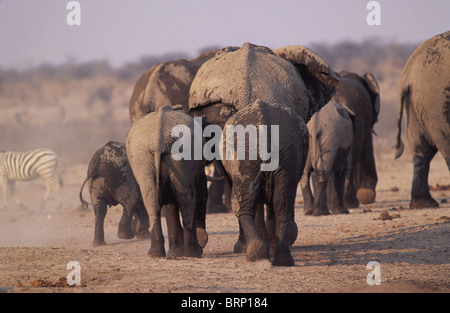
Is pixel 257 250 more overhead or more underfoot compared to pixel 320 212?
more overhead

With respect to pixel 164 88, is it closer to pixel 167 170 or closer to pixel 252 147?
pixel 167 170

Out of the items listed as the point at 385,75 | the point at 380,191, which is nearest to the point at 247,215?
the point at 380,191

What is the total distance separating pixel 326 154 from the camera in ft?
32.9

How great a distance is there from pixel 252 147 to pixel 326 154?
4.29m

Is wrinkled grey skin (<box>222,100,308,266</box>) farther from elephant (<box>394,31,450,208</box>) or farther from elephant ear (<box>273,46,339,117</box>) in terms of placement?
elephant (<box>394,31,450,208</box>)

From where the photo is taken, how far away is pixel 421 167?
10.0m

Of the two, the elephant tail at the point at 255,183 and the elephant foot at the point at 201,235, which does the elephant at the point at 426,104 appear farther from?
the elephant tail at the point at 255,183

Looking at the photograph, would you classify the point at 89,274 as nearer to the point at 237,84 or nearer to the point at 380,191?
the point at 237,84

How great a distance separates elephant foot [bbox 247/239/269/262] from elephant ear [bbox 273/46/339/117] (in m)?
2.13

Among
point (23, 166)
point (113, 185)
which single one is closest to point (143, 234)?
point (113, 185)

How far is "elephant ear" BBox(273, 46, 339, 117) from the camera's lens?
7.64 metres

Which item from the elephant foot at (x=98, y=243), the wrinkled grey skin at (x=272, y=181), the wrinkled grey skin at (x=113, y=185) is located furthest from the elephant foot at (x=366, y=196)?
the wrinkled grey skin at (x=272, y=181)

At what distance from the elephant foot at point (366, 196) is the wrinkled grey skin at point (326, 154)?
1850 mm
